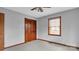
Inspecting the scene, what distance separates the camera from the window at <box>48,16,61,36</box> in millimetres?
5713

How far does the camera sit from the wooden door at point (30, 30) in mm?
6527

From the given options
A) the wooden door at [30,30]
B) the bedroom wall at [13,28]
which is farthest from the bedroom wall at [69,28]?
the bedroom wall at [13,28]

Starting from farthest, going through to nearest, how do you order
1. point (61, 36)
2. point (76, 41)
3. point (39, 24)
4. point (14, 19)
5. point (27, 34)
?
point (39, 24)
point (27, 34)
point (61, 36)
point (14, 19)
point (76, 41)

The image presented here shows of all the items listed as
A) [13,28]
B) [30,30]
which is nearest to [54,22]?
[30,30]

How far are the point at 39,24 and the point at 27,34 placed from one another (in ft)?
5.67

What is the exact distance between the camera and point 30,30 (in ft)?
23.3

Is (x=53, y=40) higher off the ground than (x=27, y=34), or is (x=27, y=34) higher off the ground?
(x=27, y=34)

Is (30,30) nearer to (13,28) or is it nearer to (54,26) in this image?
(54,26)

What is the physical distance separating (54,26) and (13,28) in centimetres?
306

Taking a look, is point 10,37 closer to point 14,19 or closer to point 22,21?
point 14,19

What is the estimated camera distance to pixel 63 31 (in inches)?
208

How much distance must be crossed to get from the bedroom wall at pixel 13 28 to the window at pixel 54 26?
220 centimetres

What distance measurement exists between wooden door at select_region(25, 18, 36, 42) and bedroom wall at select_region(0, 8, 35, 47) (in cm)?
65

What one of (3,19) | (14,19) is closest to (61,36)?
(14,19)
